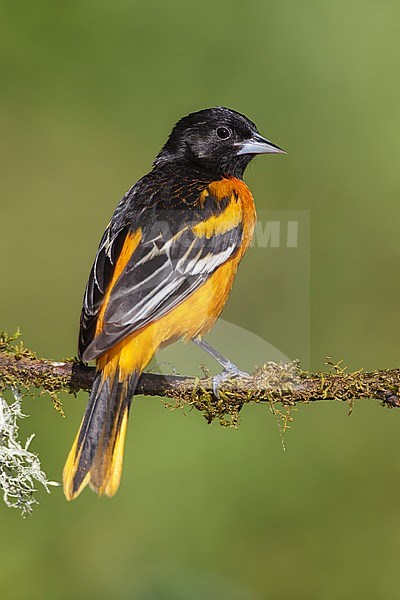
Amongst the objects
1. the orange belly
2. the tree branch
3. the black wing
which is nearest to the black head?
the orange belly

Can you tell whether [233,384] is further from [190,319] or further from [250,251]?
[250,251]

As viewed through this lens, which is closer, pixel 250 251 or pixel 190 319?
pixel 190 319

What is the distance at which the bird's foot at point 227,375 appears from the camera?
11.8 feet

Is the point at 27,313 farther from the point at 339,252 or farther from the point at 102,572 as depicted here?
the point at 339,252

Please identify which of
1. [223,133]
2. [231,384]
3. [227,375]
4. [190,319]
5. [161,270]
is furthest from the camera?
[223,133]

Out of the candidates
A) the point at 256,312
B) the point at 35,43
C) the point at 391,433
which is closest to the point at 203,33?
the point at 35,43

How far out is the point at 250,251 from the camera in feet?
21.1

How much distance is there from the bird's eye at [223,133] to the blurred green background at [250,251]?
3.55 feet

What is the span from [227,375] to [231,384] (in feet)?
0.35

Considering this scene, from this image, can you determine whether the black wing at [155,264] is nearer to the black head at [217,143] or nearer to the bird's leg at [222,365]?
the bird's leg at [222,365]

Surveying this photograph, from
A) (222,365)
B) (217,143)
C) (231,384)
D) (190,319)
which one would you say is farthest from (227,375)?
(217,143)

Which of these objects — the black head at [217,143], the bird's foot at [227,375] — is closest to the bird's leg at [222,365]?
the bird's foot at [227,375]

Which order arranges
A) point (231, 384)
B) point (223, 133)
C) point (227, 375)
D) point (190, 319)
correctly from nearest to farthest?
1. point (231, 384)
2. point (227, 375)
3. point (190, 319)
4. point (223, 133)

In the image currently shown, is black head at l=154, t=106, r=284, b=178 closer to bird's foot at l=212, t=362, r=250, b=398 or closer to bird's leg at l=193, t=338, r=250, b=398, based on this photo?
bird's leg at l=193, t=338, r=250, b=398
